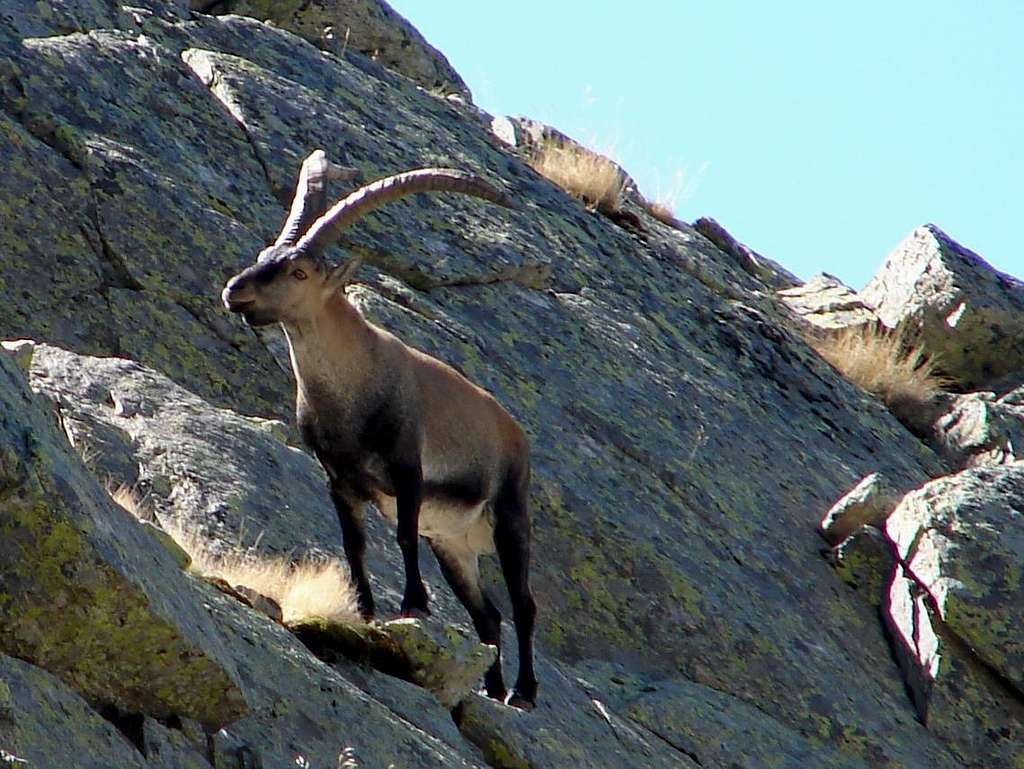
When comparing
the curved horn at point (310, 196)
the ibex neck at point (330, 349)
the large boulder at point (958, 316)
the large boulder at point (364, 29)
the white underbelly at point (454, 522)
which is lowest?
the white underbelly at point (454, 522)

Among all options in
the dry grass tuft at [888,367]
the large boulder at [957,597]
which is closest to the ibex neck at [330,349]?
the large boulder at [957,597]

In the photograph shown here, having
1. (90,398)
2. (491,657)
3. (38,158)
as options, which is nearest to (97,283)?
(38,158)

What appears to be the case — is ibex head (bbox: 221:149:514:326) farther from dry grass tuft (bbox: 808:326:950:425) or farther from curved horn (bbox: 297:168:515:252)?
dry grass tuft (bbox: 808:326:950:425)

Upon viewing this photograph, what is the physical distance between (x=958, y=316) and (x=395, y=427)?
9.49m

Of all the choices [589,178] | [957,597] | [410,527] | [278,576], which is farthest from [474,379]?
[589,178]

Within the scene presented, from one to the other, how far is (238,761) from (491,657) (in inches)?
90.0

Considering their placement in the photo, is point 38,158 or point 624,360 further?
point 624,360

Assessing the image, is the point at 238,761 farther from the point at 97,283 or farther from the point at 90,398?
the point at 97,283

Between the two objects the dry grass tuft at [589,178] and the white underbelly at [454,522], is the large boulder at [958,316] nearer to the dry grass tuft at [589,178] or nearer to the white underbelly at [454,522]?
the dry grass tuft at [589,178]

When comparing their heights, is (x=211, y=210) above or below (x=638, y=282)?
below

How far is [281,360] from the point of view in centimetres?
1170

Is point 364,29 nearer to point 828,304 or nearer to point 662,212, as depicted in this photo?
point 662,212

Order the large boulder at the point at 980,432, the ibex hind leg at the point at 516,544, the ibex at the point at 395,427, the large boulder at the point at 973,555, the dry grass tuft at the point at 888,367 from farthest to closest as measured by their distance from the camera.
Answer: the dry grass tuft at the point at 888,367
the large boulder at the point at 980,432
the large boulder at the point at 973,555
the ibex hind leg at the point at 516,544
the ibex at the point at 395,427

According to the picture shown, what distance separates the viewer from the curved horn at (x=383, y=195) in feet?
30.3
